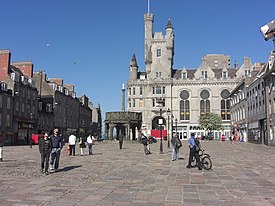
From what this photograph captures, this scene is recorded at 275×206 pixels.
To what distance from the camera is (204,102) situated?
80.6m

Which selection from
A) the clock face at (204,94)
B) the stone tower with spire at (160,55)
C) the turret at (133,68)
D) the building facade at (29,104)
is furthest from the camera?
the turret at (133,68)

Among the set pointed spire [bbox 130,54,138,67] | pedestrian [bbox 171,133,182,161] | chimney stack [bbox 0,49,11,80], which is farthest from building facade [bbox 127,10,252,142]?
pedestrian [bbox 171,133,182,161]

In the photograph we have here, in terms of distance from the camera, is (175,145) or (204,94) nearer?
(175,145)

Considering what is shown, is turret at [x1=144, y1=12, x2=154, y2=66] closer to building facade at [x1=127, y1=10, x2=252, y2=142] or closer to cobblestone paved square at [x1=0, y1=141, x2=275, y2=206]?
building facade at [x1=127, y1=10, x2=252, y2=142]

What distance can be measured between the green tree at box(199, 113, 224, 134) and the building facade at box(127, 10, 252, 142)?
570cm

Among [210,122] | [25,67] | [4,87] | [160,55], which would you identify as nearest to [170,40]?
[160,55]

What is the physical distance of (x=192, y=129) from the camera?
80750 millimetres

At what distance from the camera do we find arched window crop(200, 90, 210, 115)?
80438 mm

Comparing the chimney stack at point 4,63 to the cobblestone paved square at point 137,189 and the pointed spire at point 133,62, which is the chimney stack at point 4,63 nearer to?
the cobblestone paved square at point 137,189

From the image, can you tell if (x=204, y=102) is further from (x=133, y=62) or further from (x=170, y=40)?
(x=133, y=62)

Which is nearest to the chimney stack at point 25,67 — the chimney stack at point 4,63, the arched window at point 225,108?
the chimney stack at point 4,63

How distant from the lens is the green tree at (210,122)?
71750mm

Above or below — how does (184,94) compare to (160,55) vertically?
below

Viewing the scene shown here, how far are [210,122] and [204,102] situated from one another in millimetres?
10043
